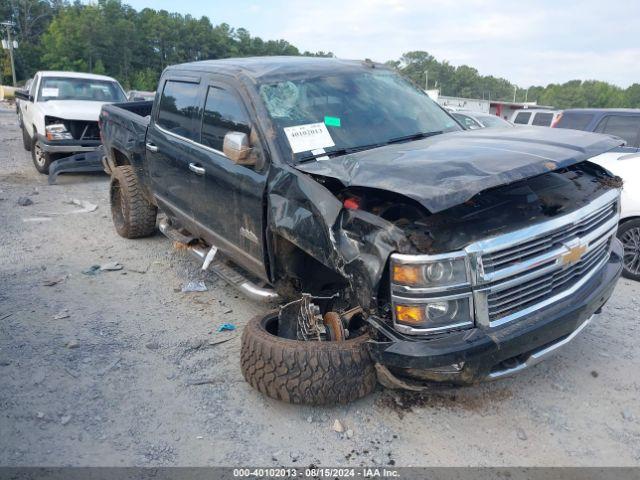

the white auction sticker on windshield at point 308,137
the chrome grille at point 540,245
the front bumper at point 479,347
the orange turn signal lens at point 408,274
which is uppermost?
the white auction sticker on windshield at point 308,137

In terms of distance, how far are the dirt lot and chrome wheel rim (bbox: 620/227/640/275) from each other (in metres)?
0.43

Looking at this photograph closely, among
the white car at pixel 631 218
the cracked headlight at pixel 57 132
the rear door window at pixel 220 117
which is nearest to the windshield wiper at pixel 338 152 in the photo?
the rear door window at pixel 220 117

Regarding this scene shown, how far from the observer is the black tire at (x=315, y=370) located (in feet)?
9.42

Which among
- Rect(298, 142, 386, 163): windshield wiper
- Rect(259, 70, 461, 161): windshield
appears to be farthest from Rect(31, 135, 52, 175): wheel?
Rect(298, 142, 386, 163): windshield wiper

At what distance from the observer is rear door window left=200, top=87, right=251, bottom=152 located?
146 inches

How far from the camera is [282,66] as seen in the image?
159 inches

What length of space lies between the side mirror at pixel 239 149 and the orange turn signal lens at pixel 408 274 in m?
1.34

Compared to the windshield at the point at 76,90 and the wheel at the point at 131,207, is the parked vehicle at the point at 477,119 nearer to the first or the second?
the wheel at the point at 131,207

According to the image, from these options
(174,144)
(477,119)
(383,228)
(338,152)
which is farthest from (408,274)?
(477,119)

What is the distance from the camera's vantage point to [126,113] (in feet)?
19.6

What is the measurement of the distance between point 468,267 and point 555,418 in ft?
4.25

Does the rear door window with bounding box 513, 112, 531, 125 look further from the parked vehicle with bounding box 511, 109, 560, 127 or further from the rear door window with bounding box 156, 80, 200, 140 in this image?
the rear door window with bounding box 156, 80, 200, 140

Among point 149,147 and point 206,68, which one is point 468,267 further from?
point 149,147

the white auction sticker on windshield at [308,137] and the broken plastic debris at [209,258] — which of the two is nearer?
the white auction sticker on windshield at [308,137]
